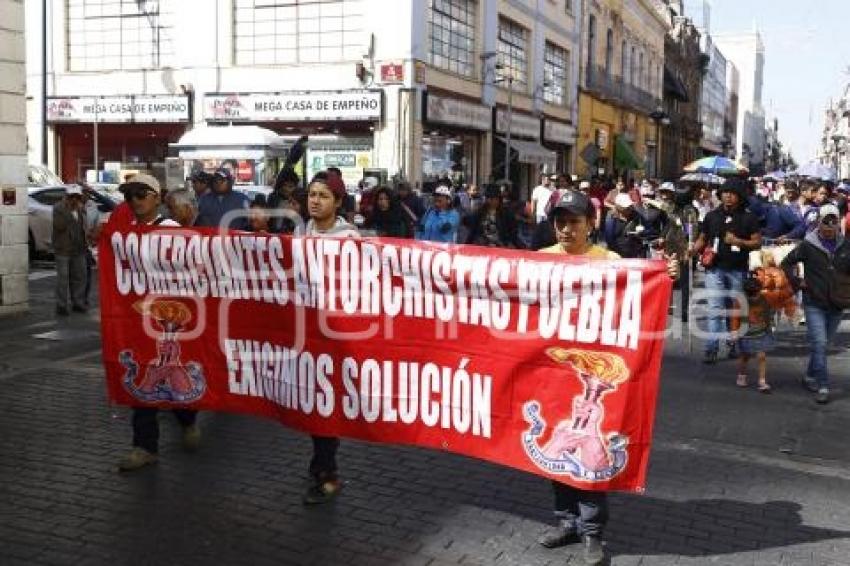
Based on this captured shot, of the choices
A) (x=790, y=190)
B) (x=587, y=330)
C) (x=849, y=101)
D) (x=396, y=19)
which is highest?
(x=849, y=101)

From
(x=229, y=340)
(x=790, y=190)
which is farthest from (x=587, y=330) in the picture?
(x=790, y=190)

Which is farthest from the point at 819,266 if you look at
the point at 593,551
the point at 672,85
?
the point at 672,85

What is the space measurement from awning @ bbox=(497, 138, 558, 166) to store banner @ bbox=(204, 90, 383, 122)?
8.10 m

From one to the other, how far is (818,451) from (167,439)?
4656 mm

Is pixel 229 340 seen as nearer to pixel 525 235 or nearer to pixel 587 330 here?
pixel 587 330

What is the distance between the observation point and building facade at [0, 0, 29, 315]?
37.5 ft

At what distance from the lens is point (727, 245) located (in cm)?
913

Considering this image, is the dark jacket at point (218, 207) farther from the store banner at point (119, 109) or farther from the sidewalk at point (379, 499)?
the store banner at point (119, 109)

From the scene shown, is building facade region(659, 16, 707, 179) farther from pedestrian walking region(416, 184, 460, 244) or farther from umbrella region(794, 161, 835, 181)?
pedestrian walking region(416, 184, 460, 244)

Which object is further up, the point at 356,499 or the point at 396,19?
the point at 396,19

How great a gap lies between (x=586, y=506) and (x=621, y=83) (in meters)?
48.3

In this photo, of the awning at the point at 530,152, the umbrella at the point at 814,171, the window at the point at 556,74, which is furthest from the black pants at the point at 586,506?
the window at the point at 556,74

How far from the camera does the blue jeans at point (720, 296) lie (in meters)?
9.22

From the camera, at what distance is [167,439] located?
646 centimetres
